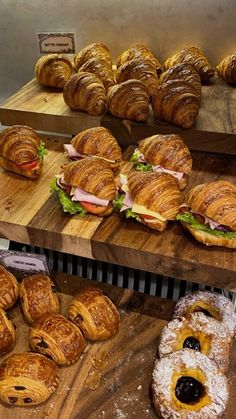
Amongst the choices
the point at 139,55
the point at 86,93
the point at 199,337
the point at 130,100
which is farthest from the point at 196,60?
the point at 199,337

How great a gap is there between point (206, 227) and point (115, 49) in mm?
1502

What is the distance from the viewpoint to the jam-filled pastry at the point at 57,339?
158cm

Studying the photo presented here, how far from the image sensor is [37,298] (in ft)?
5.69

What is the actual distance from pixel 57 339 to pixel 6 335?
19 centimetres

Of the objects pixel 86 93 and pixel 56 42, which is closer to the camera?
pixel 86 93

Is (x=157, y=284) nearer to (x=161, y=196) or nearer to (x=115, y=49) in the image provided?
(x=161, y=196)

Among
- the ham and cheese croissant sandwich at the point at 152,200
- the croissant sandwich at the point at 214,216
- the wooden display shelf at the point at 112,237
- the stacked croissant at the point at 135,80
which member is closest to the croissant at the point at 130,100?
the stacked croissant at the point at 135,80

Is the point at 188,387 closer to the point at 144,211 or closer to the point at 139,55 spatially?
the point at 144,211

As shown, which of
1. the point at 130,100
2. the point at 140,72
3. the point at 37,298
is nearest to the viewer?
the point at 37,298

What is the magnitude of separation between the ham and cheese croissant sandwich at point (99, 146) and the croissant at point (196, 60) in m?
0.72

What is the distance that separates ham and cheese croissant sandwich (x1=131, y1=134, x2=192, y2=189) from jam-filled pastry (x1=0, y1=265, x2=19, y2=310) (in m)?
0.67

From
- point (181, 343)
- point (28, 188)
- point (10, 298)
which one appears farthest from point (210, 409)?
point (28, 188)

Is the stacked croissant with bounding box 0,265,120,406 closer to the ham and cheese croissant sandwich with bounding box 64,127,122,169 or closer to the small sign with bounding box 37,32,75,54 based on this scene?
the ham and cheese croissant sandwich with bounding box 64,127,122,169

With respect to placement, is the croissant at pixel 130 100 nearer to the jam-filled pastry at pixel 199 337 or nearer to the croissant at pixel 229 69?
the croissant at pixel 229 69
